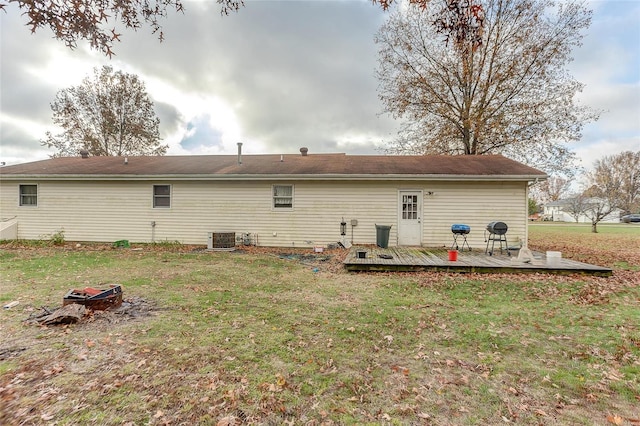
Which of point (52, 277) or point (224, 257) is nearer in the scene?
point (52, 277)

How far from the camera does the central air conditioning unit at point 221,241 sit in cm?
1007

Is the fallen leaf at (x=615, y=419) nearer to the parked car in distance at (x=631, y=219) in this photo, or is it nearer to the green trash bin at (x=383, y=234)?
the green trash bin at (x=383, y=234)

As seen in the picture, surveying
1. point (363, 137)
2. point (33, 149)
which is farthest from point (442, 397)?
point (33, 149)

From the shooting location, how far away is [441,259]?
7746 millimetres

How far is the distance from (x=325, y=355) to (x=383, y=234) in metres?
7.29

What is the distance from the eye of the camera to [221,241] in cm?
1018

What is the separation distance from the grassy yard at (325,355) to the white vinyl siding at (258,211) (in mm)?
4791

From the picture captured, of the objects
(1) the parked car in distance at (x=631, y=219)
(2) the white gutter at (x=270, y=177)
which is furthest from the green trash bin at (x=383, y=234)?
(1) the parked car in distance at (x=631, y=219)

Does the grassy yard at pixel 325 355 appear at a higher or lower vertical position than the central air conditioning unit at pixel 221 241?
lower

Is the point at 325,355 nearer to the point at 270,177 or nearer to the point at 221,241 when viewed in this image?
the point at 221,241

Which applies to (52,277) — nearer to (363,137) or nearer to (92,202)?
(92,202)

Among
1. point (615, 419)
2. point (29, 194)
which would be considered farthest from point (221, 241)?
point (615, 419)

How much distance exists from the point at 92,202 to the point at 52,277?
22.5ft

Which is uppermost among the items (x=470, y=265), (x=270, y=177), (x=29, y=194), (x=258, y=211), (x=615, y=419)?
(x=270, y=177)
